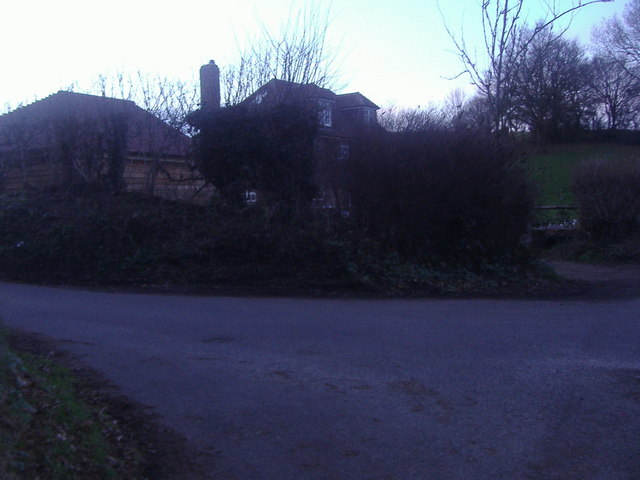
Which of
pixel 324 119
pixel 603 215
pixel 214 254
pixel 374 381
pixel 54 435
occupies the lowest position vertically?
pixel 374 381

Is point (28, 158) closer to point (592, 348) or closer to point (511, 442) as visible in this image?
point (592, 348)

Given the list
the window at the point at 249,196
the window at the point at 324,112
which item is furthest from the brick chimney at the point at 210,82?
the window at the point at 249,196

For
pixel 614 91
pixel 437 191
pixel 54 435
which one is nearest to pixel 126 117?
pixel 437 191

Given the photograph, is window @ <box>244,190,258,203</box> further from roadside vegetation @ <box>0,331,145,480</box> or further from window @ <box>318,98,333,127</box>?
roadside vegetation @ <box>0,331,145,480</box>

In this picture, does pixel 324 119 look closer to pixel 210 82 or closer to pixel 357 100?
pixel 210 82

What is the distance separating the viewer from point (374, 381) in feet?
27.6

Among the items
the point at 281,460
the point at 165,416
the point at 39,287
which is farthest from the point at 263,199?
the point at 281,460

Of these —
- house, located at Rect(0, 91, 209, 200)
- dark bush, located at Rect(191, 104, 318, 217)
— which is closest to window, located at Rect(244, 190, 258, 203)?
dark bush, located at Rect(191, 104, 318, 217)

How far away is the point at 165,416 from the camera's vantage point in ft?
23.8

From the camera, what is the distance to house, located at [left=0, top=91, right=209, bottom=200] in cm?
2075

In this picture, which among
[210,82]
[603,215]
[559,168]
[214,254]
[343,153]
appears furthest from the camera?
[559,168]

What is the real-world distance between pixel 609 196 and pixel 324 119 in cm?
1131

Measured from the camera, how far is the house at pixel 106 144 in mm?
20750

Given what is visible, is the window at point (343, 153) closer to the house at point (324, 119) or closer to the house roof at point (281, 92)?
the house at point (324, 119)
